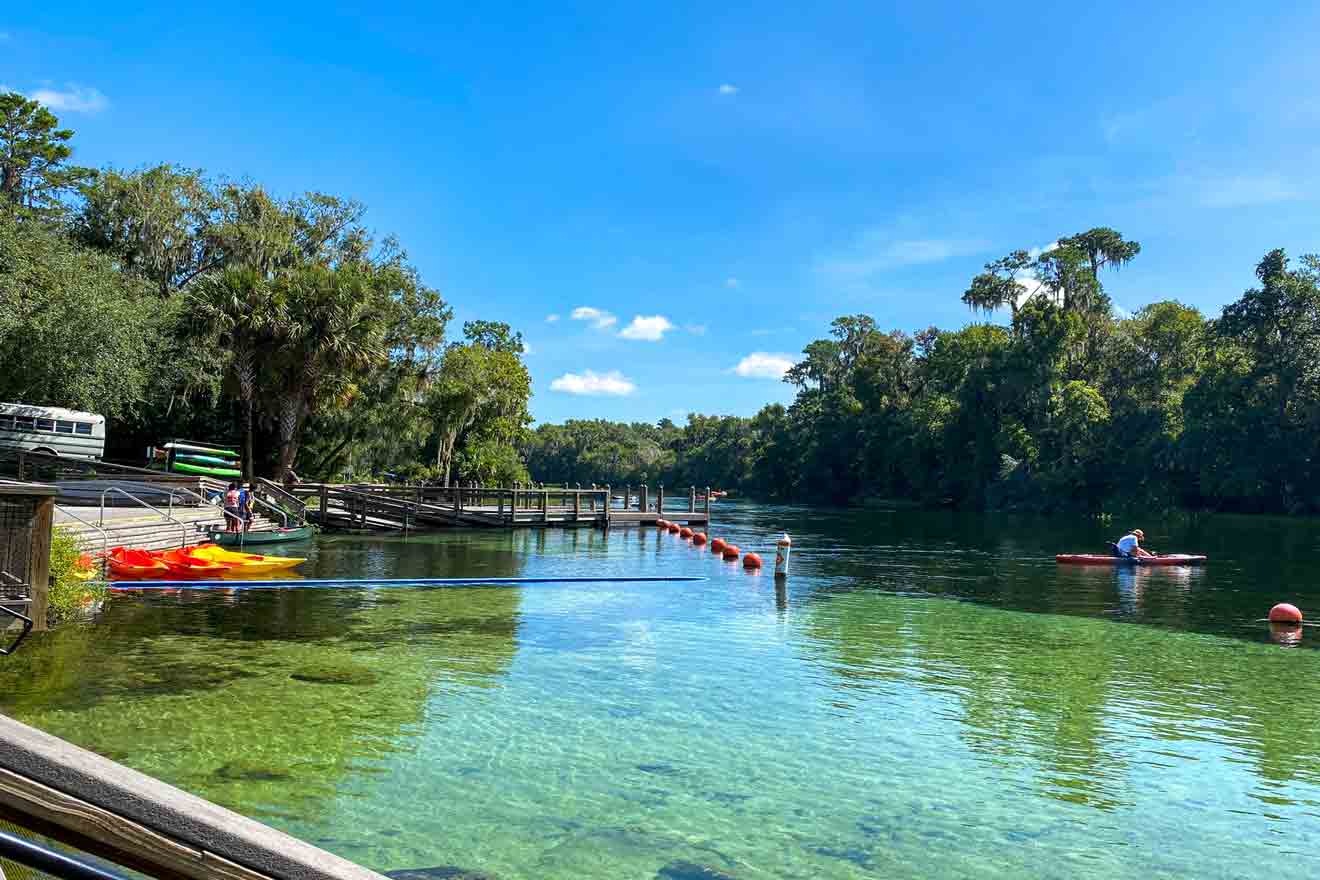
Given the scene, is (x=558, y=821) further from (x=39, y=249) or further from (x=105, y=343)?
(x=39, y=249)

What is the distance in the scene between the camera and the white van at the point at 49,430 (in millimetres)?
30469

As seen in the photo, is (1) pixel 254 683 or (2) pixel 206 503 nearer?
(1) pixel 254 683

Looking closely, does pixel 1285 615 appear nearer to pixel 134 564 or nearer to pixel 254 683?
pixel 254 683

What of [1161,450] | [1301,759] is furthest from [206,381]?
[1161,450]

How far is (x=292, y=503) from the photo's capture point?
109 feet

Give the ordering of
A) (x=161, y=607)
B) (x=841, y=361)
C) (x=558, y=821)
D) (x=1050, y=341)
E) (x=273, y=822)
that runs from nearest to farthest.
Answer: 1. (x=273, y=822)
2. (x=558, y=821)
3. (x=161, y=607)
4. (x=1050, y=341)
5. (x=841, y=361)

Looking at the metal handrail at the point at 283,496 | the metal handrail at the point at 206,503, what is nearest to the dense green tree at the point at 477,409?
the metal handrail at the point at 283,496

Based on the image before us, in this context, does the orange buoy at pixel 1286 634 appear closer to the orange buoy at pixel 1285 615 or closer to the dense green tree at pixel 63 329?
the orange buoy at pixel 1285 615

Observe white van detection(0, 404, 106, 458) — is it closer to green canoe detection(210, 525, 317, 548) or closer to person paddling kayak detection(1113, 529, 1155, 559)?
green canoe detection(210, 525, 317, 548)

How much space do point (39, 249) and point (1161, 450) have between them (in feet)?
217

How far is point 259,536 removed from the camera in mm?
27531

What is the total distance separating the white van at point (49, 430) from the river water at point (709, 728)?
17962 mm

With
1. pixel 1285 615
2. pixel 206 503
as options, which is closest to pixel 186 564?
pixel 206 503

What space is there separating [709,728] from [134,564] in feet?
44.6
